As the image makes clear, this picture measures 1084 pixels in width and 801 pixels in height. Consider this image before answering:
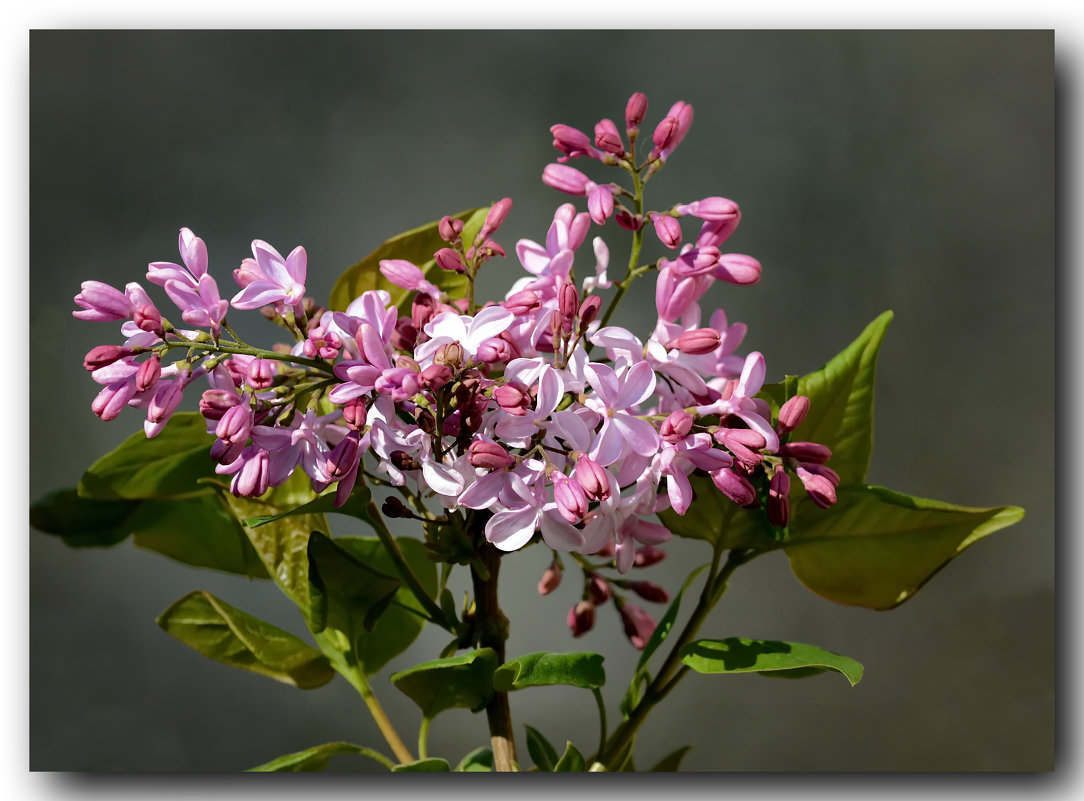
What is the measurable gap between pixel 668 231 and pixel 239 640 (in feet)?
1.67

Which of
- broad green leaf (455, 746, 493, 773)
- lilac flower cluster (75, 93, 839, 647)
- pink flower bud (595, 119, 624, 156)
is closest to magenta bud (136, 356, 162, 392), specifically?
lilac flower cluster (75, 93, 839, 647)

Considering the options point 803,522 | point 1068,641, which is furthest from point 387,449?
point 1068,641

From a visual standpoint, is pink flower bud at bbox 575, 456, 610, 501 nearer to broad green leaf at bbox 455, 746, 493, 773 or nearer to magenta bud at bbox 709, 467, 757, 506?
magenta bud at bbox 709, 467, 757, 506

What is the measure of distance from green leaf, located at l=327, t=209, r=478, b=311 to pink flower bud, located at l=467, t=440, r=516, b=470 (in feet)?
0.90

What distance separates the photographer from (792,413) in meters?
0.69

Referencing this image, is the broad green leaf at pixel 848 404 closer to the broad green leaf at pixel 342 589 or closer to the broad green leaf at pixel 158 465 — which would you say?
the broad green leaf at pixel 342 589

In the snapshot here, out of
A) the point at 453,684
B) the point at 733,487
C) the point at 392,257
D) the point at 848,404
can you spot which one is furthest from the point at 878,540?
the point at 392,257

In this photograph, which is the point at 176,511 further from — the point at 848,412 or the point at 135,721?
the point at 848,412

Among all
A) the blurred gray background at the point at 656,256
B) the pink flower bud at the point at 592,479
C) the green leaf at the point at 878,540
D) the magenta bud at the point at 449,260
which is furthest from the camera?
the blurred gray background at the point at 656,256

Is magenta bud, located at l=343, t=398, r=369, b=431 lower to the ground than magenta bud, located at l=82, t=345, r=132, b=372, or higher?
lower

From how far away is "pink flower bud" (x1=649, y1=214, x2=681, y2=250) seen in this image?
68 centimetres

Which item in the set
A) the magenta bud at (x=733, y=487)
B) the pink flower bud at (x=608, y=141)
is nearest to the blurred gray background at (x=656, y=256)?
the pink flower bud at (x=608, y=141)

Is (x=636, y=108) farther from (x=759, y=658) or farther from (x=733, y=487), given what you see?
(x=759, y=658)

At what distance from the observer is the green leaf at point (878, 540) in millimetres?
807
